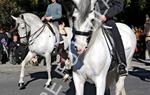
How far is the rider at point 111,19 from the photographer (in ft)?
21.8

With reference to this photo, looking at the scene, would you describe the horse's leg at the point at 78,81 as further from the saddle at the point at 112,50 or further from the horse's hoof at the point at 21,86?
the horse's hoof at the point at 21,86

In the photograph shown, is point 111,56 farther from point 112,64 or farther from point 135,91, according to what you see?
point 135,91

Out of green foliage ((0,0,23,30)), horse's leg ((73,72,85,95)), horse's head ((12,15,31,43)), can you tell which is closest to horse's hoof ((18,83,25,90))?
horse's head ((12,15,31,43))

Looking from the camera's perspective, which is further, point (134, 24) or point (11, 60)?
point (134, 24)

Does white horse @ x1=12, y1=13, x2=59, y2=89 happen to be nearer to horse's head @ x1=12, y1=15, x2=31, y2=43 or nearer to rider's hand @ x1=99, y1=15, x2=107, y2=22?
horse's head @ x1=12, y1=15, x2=31, y2=43

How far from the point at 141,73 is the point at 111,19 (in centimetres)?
764

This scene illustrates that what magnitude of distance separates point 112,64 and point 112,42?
361 millimetres

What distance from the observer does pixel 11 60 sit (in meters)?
17.4

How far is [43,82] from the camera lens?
41.3 feet

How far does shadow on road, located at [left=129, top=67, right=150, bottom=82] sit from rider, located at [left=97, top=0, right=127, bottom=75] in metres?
5.86

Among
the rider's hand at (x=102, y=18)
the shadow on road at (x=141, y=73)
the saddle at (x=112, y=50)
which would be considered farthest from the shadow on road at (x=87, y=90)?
the rider's hand at (x=102, y=18)

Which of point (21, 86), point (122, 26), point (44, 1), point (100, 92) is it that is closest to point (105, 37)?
point (100, 92)

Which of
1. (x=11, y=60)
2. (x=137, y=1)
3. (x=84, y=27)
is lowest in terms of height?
(x=11, y=60)

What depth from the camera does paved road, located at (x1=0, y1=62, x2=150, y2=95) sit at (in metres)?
10.9
